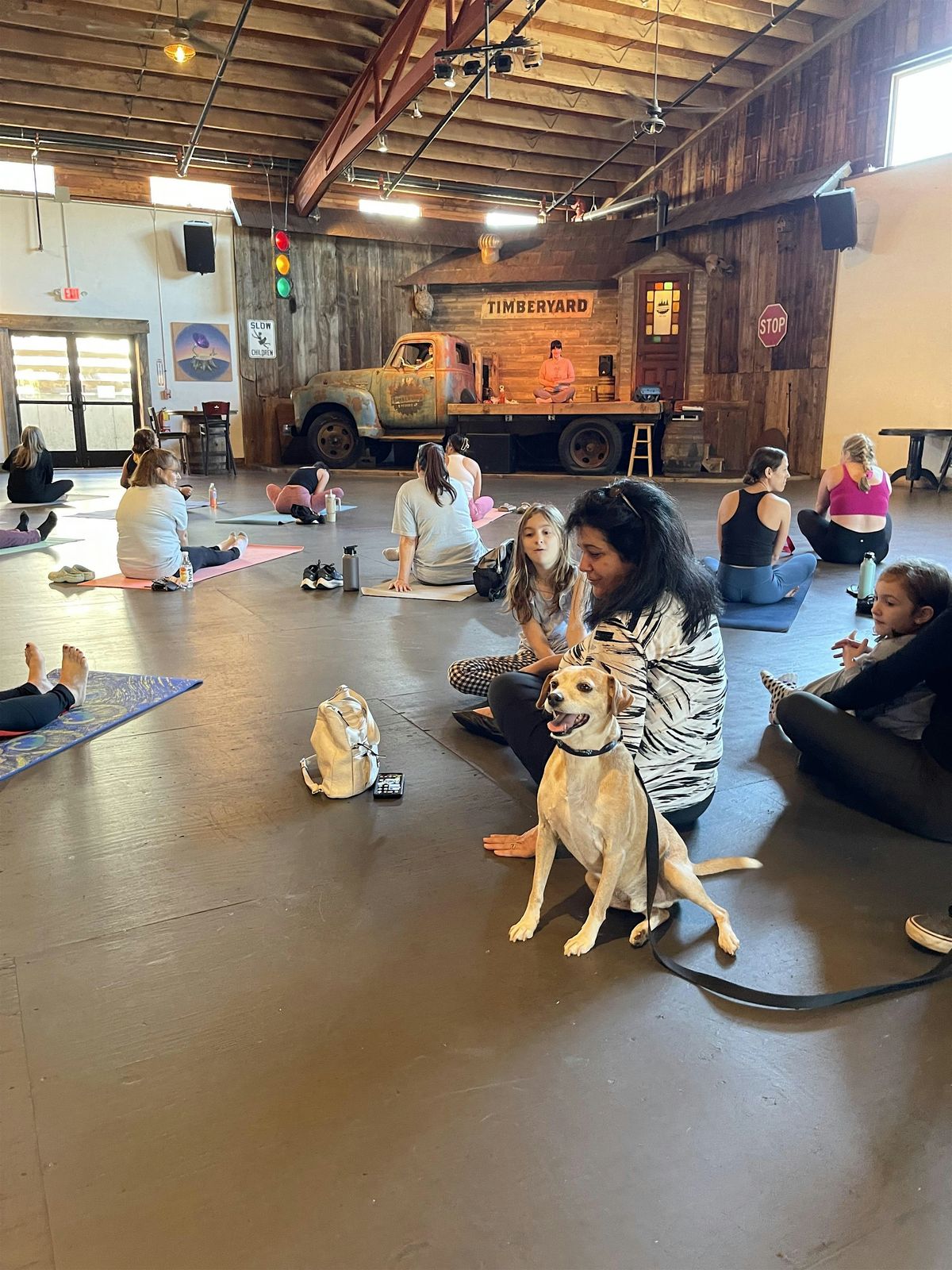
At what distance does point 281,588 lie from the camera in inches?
231

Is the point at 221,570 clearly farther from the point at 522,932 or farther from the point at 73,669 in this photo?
the point at 522,932

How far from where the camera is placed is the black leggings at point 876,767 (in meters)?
2.38

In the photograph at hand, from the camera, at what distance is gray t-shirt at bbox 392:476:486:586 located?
560 cm

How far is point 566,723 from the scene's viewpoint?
5.95ft

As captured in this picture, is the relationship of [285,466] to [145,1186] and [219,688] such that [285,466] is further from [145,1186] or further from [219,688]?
[145,1186]

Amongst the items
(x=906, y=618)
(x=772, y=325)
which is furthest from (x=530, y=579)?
(x=772, y=325)

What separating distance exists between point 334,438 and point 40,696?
12455mm

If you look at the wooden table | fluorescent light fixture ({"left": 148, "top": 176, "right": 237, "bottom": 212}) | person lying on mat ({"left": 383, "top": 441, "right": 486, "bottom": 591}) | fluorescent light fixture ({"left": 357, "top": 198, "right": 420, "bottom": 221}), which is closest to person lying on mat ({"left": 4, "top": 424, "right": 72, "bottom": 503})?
person lying on mat ({"left": 383, "top": 441, "right": 486, "bottom": 591})

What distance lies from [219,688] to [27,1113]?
2.39 meters

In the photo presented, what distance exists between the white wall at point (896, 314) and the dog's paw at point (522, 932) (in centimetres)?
1189

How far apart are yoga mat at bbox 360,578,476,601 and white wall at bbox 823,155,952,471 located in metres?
8.90

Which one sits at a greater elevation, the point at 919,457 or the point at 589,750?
the point at 919,457

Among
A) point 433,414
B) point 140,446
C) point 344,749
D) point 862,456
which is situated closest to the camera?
point 344,749

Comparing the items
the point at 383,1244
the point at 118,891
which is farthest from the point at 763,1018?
the point at 118,891
